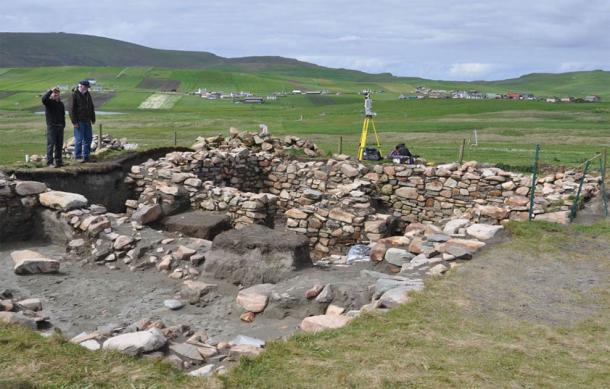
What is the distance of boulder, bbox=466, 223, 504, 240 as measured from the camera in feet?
36.8

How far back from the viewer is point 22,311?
823 centimetres

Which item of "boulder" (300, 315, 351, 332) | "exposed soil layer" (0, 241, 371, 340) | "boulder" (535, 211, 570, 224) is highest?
"boulder" (535, 211, 570, 224)

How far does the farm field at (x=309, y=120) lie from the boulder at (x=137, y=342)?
16.3 m

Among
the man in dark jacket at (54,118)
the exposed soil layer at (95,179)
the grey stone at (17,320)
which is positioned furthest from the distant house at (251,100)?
the grey stone at (17,320)

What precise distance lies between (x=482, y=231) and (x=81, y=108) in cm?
1149

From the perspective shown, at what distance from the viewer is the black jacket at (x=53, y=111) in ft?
49.2

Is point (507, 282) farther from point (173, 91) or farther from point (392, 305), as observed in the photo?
point (173, 91)

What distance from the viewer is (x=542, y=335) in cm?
698

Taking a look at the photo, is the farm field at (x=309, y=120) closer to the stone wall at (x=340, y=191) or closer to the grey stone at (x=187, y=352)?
the stone wall at (x=340, y=191)

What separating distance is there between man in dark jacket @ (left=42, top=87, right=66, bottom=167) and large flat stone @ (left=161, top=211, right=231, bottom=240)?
414 cm

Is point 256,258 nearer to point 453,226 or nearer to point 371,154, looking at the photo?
point 453,226

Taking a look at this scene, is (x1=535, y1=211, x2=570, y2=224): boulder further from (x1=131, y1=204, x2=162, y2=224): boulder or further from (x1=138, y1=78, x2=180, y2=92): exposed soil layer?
(x1=138, y1=78, x2=180, y2=92): exposed soil layer

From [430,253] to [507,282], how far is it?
175 centimetres

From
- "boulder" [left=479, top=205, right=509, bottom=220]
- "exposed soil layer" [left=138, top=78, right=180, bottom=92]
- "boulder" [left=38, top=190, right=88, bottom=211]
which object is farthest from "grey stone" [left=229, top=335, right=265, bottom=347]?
"exposed soil layer" [left=138, top=78, right=180, bottom=92]
